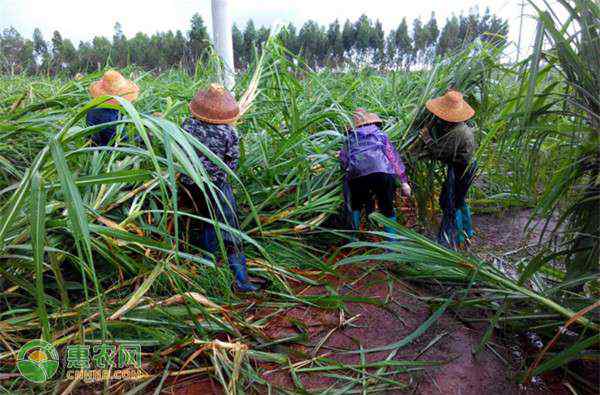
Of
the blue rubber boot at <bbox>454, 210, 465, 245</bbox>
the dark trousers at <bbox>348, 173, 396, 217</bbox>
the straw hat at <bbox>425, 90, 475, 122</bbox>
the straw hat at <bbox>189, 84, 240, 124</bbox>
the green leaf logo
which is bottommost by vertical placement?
the blue rubber boot at <bbox>454, 210, 465, 245</bbox>

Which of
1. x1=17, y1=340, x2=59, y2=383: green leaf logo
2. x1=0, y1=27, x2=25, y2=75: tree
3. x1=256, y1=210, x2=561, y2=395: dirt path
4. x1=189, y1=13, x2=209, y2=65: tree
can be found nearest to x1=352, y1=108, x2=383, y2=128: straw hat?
x1=256, y1=210, x2=561, y2=395: dirt path

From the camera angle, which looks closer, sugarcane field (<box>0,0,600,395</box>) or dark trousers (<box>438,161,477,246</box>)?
sugarcane field (<box>0,0,600,395</box>)

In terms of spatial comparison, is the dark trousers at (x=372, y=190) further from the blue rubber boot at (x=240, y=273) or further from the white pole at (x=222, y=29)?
the white pole at (x=222, y=29)

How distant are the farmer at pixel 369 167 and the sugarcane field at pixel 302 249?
0.5 inches

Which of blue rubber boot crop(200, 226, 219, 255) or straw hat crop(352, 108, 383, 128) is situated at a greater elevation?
straw hat crop(352, 108, 383, 128)

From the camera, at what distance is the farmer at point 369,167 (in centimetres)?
252

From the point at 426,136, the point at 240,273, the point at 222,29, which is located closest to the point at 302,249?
the point at 240,273

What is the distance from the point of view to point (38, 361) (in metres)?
1.45

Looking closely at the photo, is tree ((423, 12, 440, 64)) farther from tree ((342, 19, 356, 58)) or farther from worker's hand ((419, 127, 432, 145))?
tree ((342, 19, 356, 58))

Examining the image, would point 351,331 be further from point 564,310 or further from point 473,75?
point 473,75

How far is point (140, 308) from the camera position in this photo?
5.55 feet

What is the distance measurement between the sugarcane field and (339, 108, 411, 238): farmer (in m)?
0.01

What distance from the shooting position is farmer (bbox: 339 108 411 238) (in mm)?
2516

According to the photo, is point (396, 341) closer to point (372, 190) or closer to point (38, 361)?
point (372, 190)
